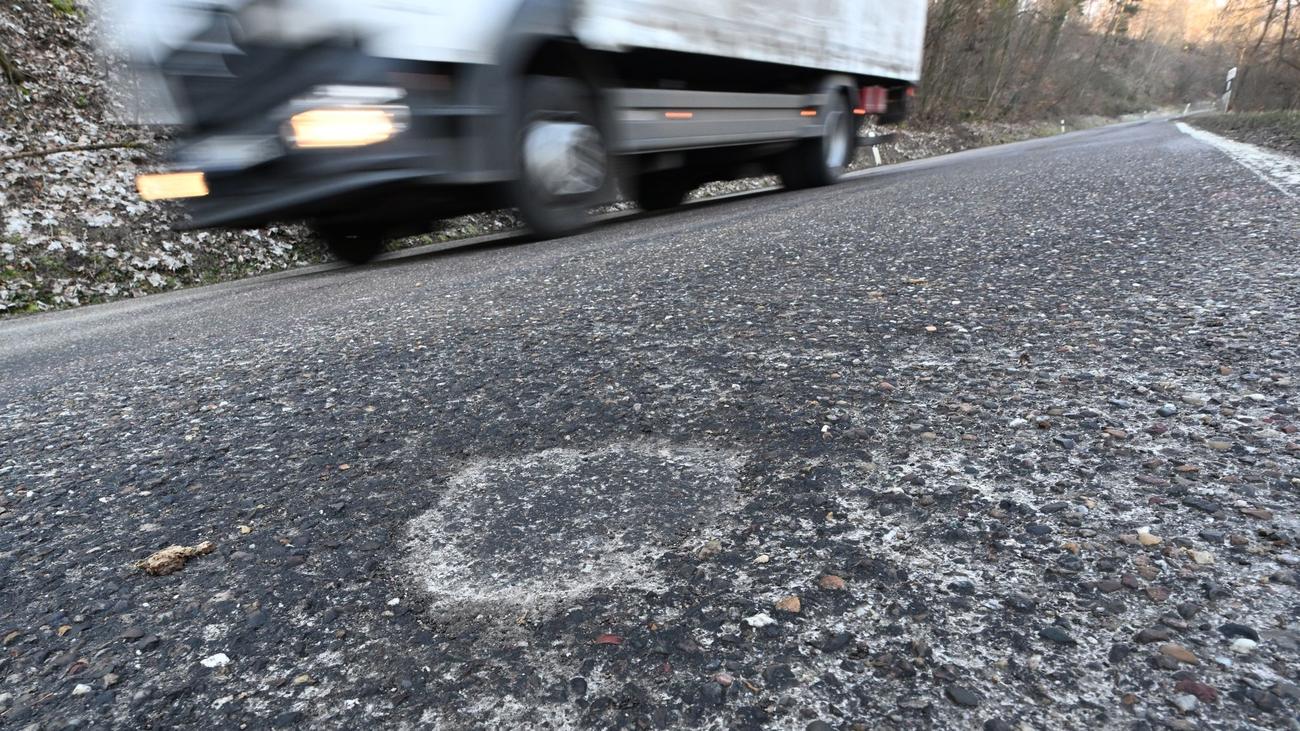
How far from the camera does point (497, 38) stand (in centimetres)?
458

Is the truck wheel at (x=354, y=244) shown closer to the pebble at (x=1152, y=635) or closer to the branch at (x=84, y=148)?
the branch at (x=84, y=148)

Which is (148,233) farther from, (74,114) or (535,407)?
(535,407)

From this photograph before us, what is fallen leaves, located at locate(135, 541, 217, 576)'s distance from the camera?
1217 millimetres

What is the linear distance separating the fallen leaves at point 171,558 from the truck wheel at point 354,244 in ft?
16.5

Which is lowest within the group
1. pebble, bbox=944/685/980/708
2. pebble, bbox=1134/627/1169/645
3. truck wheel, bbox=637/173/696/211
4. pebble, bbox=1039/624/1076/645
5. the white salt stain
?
truck wheel, bbox=637/173/696/211

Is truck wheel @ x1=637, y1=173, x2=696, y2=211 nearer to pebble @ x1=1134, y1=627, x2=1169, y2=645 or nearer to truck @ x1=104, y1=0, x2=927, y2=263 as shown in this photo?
truck @ x1=104, y1=0, x2=927, y2=263

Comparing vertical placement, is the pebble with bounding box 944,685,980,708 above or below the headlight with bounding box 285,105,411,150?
below

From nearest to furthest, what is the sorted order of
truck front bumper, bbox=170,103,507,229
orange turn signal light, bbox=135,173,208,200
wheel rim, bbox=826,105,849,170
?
truck front bumper, bbox=170,103,507,229, orange turn signal light, bbox=135,173,208,200, wheel rim, bbox=826,105,849,170

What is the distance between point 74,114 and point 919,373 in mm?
10232

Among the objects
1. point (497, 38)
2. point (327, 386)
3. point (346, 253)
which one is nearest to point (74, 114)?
point (346, 253)

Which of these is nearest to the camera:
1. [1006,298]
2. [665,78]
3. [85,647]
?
[85,647]

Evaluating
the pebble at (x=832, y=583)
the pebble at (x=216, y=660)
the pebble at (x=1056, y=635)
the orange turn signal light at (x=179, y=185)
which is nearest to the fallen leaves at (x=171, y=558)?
the pebble at (x=216, y=660)

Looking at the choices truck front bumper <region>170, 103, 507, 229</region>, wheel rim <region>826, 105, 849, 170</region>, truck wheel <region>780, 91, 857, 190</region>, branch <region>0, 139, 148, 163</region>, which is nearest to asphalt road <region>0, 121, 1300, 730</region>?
truck front bumper <region>170, 103, 507, 229</region>

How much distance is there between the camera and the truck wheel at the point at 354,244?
236 inches
